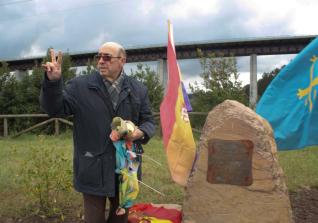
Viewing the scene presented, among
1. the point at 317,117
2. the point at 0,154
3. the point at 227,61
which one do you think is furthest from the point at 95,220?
the point at 227,61

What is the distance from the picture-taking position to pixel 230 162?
13.4ft

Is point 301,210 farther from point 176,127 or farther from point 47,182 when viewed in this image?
point 47,182

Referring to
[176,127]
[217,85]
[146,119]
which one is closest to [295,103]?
[176,127]

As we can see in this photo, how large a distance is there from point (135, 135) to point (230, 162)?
1181 mm

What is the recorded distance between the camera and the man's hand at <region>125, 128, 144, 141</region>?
3200mm

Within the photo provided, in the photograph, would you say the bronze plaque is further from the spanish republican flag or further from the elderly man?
the elderly man

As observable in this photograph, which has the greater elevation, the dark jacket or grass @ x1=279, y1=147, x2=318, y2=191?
the dark jacket

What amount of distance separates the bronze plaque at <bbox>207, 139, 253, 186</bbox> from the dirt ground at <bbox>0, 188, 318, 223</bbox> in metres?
1.30

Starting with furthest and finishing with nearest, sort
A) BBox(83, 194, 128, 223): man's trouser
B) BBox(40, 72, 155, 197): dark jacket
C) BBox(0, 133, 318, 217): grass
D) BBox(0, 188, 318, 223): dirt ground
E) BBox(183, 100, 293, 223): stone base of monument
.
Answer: BBox(0, 133, 318, 217): grass, BBox(0, 188, 318, 223): dirt ground, BBox(183, 100, 293, 223): stone base of monument, BBox(83, 194, 128, 223): man's trouser, BBox(40, 72, 155, 197): dark jacket

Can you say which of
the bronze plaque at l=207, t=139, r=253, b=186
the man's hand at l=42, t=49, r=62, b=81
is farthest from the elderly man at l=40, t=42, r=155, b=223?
the bronze plaque at l=207, t=139, r=253, b=186

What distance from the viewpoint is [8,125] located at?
17203mm

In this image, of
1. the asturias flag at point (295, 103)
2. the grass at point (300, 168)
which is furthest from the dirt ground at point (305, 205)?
the asturias flag at point (295, 103)

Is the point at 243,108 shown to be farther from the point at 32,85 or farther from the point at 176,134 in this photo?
the point at 32,85

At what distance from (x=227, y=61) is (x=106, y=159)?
14436 mm
